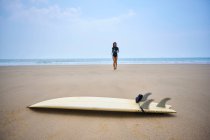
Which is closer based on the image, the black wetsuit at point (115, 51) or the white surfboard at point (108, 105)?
the white surfboard at point (108, 105)

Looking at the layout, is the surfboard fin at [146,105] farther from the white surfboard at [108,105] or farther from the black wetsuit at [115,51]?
the black wetsuit at [115,51]

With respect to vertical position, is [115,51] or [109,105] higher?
[115,51]

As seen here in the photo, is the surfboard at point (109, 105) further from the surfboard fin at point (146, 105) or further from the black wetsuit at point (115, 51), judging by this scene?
the black wetsuit at point (115, 51)

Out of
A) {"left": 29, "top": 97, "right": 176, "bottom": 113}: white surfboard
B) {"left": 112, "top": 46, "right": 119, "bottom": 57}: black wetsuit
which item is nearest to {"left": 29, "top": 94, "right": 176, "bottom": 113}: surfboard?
{"left": 29, "top": 97, "right": 176, "bottom": 113}: white surfboard

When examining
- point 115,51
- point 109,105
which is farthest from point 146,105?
point 115,51

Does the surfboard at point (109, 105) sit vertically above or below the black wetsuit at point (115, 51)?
below

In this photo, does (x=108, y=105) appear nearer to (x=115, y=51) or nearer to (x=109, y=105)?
(x=109, y=105)

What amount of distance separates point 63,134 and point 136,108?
944mm

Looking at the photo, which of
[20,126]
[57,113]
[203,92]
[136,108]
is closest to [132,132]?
[136,108]

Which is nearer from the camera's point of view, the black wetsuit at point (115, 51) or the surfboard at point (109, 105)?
the surfboard at point (109, 105)

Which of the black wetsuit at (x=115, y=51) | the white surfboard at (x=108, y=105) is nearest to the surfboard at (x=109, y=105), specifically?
the white surfboard at (x=108, y=105)

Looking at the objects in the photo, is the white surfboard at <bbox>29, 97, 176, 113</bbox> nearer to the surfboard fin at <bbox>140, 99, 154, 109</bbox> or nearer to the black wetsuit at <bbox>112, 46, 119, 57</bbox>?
the surfboard fin at <bbox>140, 99, 154, 109</bbox>

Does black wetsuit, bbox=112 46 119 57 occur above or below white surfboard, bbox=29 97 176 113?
above

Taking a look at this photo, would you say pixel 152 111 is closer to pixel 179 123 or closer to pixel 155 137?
pixel 179 123
